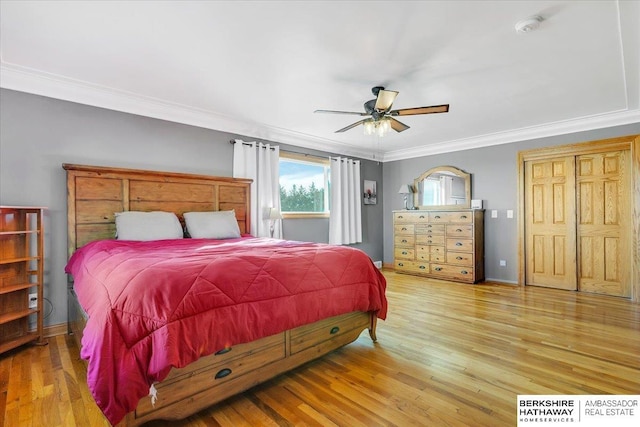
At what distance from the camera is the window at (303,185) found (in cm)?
498

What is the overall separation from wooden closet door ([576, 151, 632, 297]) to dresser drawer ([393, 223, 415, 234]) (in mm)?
2359

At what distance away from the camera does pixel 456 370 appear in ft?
7.16

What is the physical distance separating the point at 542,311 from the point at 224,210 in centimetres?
397

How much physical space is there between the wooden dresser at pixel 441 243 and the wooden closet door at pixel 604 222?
4.28ft

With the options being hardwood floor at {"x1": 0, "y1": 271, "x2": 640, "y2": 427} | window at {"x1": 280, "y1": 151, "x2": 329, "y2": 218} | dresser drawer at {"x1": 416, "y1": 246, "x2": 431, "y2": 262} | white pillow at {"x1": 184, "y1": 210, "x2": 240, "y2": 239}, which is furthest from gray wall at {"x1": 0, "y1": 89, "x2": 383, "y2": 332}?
dresser drawer at {"x1": 416, "y1": 246, "x2": 431, "y2": 262}

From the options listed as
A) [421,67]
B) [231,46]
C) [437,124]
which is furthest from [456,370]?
[437,124]

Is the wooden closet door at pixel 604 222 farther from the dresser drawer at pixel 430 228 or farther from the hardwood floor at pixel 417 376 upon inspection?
the dresser drawer at pixel 430 228

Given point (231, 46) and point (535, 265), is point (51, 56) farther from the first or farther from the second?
point (535, 265)

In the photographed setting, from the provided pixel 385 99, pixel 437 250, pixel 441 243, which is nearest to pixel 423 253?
pixel 437 250

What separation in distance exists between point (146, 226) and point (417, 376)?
9.01 ft

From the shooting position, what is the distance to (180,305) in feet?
4.99

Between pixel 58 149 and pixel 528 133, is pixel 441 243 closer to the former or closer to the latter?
pixel 528 133

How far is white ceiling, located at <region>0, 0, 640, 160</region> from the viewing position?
198cm

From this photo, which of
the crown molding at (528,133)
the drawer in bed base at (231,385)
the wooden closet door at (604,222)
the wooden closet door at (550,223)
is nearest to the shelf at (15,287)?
the drawer in bed base at (231,385)
